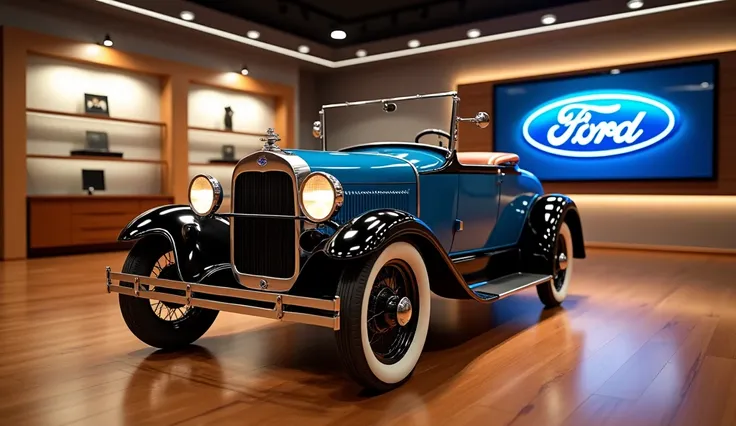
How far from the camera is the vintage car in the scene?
1920 mm

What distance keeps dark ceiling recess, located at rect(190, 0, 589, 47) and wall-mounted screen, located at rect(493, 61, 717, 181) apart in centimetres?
110

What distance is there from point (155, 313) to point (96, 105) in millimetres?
4963

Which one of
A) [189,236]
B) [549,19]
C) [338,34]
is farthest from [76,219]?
[549,19]

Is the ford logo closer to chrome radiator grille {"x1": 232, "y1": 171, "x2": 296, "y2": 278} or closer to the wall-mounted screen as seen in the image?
the wall-mounted screen

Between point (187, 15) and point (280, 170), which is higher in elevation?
point (187, 15)

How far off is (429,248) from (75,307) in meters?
2.32

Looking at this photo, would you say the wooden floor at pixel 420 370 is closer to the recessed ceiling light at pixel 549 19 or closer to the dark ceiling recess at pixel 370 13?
the recessed ceiling light at pixel 549 19

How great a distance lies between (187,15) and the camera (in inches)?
265

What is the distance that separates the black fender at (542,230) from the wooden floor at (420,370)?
30cm

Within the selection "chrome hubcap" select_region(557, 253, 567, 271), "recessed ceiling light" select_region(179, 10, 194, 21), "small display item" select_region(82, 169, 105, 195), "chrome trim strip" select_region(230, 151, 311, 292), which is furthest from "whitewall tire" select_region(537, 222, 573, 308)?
"small display item" select_region(82, 169, 105, 195)

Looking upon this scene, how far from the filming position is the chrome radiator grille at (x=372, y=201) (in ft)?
7.61

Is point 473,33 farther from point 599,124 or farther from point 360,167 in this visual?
point 360,167

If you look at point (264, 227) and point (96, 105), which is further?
point (96, 105)

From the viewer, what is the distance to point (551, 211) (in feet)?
11.6
